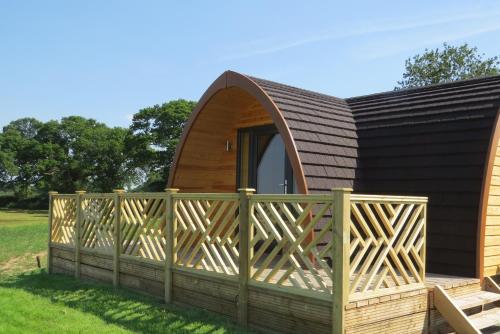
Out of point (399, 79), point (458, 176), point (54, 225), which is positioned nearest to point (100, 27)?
point (54, 225)

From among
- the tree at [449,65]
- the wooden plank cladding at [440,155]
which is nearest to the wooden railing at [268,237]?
the wooden plank cladding at [440,155]

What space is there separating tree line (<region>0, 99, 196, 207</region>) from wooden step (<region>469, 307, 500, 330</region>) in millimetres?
34311

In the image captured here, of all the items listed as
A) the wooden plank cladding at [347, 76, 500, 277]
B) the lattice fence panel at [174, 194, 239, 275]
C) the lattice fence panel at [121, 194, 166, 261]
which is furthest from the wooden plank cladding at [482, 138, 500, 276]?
the lattice fence panel at [121, 194, 166, 261]

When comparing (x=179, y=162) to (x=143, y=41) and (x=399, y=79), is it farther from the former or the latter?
(x=399, y=79)

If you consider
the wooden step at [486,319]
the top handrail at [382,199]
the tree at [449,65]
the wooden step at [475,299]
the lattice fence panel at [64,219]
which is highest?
the tree at [449,65]

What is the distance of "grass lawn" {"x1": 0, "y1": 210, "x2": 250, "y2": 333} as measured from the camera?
510cm

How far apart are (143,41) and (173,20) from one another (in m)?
2.43

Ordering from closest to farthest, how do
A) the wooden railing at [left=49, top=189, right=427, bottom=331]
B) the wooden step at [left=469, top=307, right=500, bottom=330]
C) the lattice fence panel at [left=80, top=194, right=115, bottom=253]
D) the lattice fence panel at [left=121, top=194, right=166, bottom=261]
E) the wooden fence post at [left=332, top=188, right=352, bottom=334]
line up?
the wooden fence post at [left=332, top=188, right=352, bottom=334] < the wooden railing at [left=49, top=189, right=427, bottom=331] < the wooden step at [left=469, top=307, right=500, bottom=330] < the lattice fence panel at [left=121, top=194, right=166, bottom=261] < the lattice fence panel at [left=80, top=194, right=115, bottom=253]

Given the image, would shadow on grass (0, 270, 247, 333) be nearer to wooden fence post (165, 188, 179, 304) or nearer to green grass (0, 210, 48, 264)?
Answer: wooden fence post (165, 188, 179, 304)

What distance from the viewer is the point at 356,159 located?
7477 mm

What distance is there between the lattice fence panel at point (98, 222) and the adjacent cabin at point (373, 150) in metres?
1.46

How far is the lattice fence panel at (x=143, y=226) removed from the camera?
6664 millimetres

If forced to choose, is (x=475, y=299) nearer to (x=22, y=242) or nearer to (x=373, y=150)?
(x=373, y=150)

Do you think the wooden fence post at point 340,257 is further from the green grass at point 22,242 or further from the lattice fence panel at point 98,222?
the green grass at point 22,242
